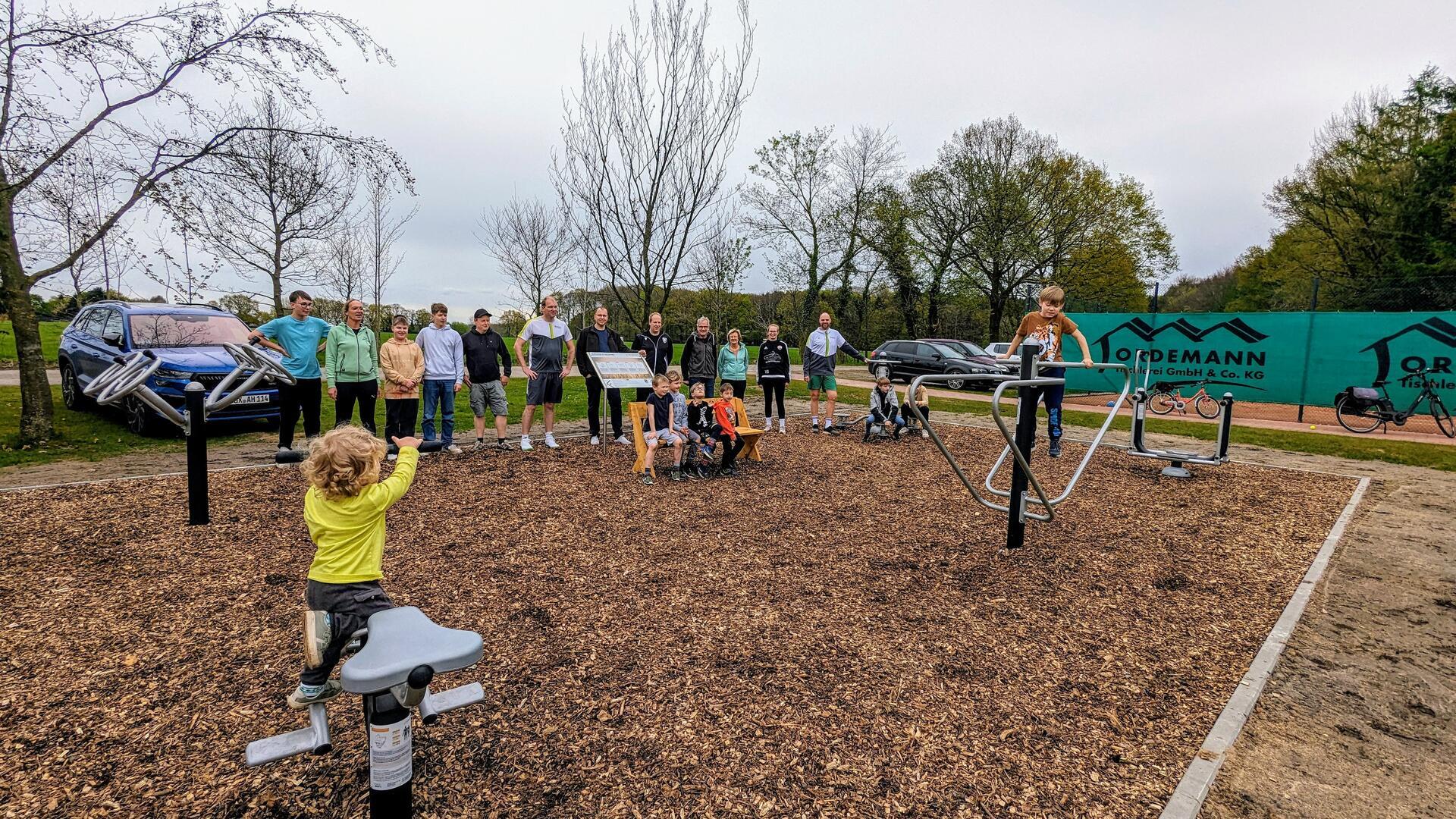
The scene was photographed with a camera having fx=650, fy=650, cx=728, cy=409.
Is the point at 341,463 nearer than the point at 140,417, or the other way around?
the point at 341,463

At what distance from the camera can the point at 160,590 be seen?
12.6 ft

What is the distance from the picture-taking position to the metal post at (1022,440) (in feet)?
15.2

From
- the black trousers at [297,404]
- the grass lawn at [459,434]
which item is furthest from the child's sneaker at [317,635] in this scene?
the grass lawn at [459,434]

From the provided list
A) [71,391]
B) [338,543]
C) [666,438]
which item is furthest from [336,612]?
[71,391]

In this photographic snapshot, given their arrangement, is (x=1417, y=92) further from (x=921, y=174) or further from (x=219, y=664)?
(x=219, y=664)

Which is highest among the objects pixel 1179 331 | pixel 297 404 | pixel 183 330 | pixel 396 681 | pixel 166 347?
pixel 1179 331

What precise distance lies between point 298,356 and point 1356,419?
59.0 ft

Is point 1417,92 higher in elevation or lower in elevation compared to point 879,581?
higher

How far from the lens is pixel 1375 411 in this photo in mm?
12109

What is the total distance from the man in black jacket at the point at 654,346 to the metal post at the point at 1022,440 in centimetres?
504

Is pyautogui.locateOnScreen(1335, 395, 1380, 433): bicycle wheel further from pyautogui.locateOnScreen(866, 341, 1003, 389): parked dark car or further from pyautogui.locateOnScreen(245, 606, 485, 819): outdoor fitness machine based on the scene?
pyautogui.locateOnScreen(245, 606, 485, 819): outdoor fitness machine

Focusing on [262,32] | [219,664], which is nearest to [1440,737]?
[219,664]

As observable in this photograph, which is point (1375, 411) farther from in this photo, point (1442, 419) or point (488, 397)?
point (488, 397)

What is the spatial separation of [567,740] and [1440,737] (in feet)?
11.8
